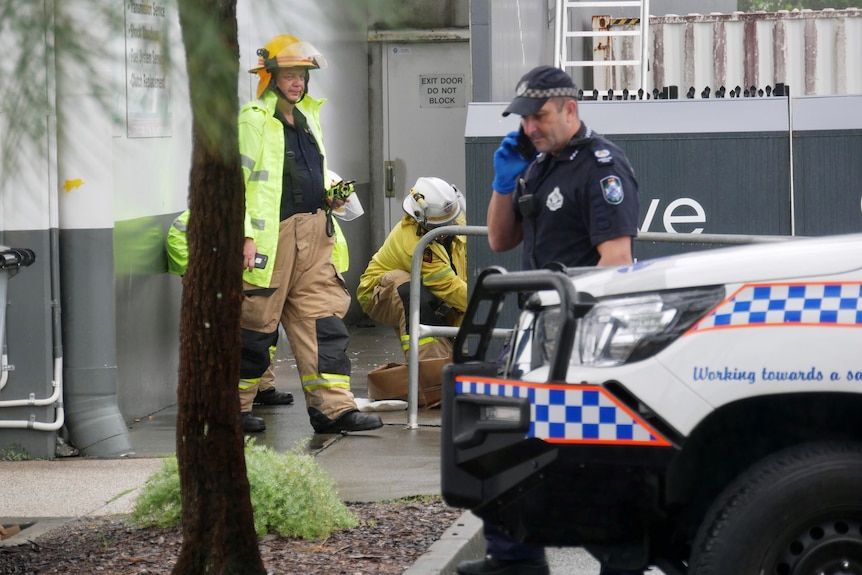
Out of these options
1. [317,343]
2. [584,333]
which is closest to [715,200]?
[317,343]

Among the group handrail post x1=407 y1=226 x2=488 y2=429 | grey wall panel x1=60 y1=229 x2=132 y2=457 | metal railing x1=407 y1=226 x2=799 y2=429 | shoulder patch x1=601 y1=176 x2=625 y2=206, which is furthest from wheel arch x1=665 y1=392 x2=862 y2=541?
grey wall panel x1=60 y1=229 x2=132 y2=457

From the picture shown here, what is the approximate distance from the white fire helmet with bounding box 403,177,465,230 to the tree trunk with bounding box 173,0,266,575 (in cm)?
435

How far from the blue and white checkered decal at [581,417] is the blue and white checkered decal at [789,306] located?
0.94ft

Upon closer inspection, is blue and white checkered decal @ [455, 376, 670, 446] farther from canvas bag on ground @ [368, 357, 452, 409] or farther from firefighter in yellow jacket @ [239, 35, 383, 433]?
canvas bag on ground @ [368, 357, 452, 409]

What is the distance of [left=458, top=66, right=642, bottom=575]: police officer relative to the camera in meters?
4.56

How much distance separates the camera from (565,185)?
4.67 metres

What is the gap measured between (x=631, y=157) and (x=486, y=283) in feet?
14.0

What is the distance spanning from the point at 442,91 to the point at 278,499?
31.6 ft

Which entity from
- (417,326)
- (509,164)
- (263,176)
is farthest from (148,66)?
(417,326)

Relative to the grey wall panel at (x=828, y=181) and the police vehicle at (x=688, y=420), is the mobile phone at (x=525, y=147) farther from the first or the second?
the grey wall panel at (x=828, y=181)

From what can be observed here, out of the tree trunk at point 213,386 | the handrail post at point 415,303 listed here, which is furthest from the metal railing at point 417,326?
the tree trunk at point 213,386

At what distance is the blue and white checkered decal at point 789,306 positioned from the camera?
3.29 metres

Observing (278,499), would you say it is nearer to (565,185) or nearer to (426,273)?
(565,185)

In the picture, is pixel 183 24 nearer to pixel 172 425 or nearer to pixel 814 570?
pixel 814 570
